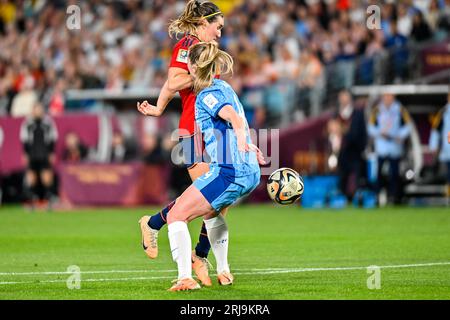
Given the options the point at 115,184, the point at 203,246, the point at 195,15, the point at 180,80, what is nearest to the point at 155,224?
the point at 203,246

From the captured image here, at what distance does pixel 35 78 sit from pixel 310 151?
32.4 feet

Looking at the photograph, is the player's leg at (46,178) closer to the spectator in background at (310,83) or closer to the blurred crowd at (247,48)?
the blurred crowd at (247,48)

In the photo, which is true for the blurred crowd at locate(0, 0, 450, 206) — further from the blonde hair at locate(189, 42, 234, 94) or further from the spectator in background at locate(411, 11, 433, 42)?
the blonde hair at locate(189, 42, 234, 94)

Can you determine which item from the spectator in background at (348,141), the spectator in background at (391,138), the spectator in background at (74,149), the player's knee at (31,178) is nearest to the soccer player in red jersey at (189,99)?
the spectator in background at (391,138)

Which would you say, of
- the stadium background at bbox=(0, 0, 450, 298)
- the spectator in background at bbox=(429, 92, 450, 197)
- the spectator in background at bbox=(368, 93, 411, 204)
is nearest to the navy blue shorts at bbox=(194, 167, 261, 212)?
the stadium background at bbox=(0, 0, 450, 298)

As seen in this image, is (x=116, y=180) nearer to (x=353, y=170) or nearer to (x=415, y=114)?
(x=353, y=170)

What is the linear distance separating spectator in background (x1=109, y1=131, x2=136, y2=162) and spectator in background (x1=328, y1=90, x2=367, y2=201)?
494 centimetres

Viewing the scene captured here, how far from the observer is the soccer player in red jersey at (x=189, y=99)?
10.5 m

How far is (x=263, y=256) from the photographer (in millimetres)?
13391

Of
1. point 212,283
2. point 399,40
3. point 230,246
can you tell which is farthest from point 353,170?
point 212,283

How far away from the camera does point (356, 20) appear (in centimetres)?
2611

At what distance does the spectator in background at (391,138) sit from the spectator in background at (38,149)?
7655 millimetres

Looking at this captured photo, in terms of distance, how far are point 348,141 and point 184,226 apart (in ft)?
48.8
